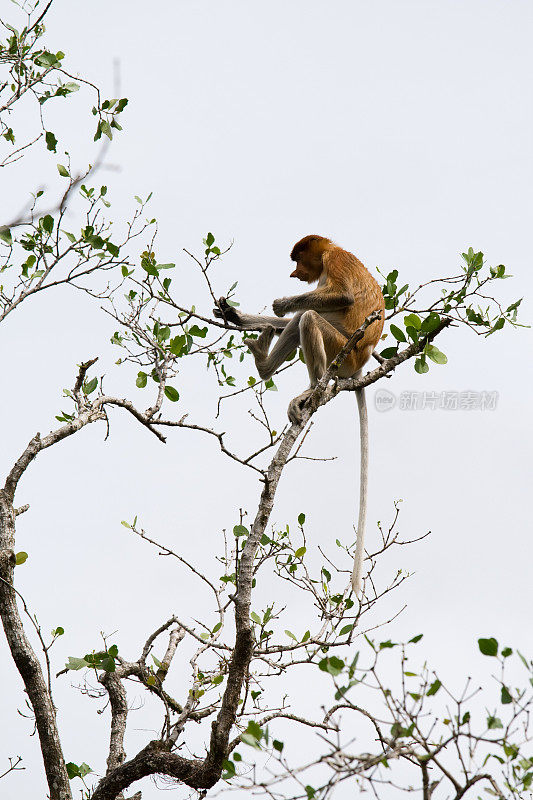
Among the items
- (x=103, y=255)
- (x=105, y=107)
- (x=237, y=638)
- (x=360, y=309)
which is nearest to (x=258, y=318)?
(x=360, y=309)

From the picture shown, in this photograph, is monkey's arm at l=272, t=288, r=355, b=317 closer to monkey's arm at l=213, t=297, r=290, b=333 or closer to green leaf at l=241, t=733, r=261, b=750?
monkey's arm at l=213, t=297, r=290, b=333

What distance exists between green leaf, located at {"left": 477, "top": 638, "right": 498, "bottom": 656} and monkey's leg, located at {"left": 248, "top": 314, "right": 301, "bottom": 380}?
9.48 ft

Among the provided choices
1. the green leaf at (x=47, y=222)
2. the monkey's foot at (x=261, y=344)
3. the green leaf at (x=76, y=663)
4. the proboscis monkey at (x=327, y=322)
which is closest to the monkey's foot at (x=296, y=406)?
the proboscis monkey at (x=327, y=322)

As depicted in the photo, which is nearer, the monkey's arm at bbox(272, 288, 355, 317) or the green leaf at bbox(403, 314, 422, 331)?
the green leaf at bbox(403, 314, 422, 331)

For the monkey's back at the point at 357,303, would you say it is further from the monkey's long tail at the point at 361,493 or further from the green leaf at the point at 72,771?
the green leaf at the point at 72,771

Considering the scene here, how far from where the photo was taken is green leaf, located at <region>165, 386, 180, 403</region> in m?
Result: 3.63

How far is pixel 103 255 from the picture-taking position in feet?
12.7

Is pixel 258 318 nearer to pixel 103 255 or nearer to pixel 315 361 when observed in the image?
pixel 315 361

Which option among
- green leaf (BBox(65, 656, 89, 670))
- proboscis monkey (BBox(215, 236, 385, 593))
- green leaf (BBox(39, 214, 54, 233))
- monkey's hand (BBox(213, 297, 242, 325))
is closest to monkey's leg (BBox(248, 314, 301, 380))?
proboscis monkey (BBox(215, 236, 385, 593))

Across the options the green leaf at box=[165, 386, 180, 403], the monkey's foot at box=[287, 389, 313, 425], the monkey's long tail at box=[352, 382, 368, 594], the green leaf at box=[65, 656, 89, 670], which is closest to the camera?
the green leaf at box=[65, 656, 89, 670]

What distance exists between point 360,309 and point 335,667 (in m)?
2.99

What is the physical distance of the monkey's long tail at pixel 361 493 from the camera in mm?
3826

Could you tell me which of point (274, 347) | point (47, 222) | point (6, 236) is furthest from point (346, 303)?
point (6, 236)

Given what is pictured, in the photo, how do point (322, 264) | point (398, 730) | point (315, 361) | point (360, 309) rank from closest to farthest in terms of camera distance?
point (398, 730), point (315, 361), point (360, 309), point (322, 264)
